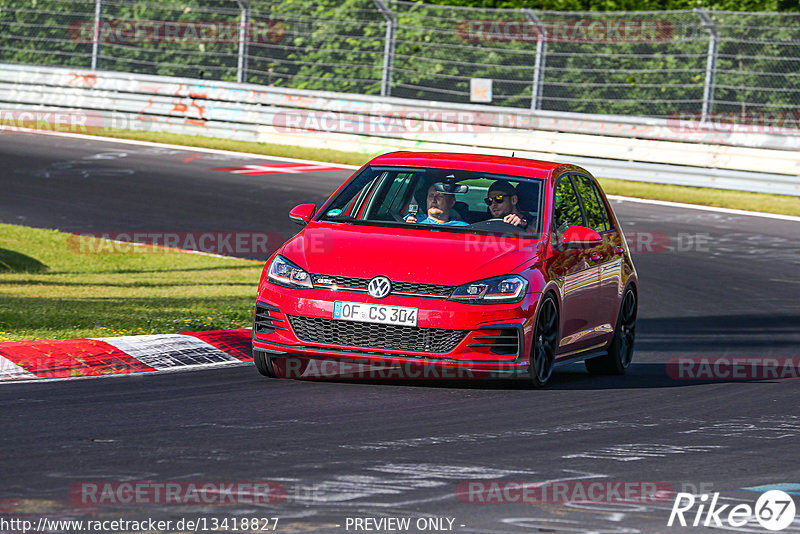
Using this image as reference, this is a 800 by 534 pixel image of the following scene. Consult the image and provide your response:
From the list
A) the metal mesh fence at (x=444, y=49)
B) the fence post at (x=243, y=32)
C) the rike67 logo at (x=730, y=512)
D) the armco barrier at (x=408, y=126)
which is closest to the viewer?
the rike67 logo at (x=730, y=512)

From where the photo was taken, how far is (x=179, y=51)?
28.7 m

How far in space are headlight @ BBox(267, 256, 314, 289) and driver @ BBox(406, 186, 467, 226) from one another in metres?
1.13

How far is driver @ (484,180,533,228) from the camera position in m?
9.95

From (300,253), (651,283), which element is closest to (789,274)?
(651,283)

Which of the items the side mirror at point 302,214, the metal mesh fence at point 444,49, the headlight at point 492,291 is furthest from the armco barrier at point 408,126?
the headlight at point 492,291

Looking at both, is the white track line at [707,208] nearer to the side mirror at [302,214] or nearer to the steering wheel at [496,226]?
the steering wheel at [496,226]

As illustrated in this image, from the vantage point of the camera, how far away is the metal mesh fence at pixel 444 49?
23172 mm

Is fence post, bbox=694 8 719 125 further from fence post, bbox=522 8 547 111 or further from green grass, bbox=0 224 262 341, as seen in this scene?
green grass, bbox=0 224 262 341

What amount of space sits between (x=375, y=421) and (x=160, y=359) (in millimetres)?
2679

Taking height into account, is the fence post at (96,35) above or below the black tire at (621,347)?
above

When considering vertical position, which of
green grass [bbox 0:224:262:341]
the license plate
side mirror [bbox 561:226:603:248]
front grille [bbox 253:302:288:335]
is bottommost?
green grass [bbox 0:224:262:341]

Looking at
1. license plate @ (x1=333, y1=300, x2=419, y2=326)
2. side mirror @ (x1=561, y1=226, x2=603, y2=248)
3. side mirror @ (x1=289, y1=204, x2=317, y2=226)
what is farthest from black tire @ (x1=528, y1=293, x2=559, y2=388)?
side mirror @ (x1=289, y1=204, x2=317, y2=226)

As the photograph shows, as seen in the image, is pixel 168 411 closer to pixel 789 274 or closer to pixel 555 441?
pixel 555 441

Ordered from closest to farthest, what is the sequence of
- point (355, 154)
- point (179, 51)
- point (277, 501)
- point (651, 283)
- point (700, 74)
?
point (277, 501) → point (651, 283) → point (700, 74) → point (355, 154) → point (179, 51)
